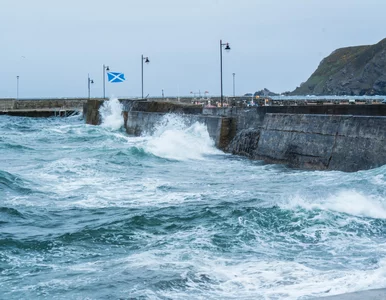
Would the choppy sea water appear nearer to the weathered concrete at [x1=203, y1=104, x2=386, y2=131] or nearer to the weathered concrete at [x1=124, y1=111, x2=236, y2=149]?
the weathered concrete at [x1=203, y1=104, x2=386, y2=131]

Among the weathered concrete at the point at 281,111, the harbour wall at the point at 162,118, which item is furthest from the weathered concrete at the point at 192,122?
the weathered concrete at the point at 281,111

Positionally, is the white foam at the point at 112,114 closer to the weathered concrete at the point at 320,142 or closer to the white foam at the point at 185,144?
the white foam at the point at 185,144

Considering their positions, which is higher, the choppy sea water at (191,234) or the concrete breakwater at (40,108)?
the concrete breakwater at (40,108)

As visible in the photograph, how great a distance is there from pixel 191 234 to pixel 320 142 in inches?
319

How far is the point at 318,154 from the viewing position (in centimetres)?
1603

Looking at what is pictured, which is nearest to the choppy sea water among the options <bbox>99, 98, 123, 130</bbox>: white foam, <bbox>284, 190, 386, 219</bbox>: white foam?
<bbox>284, 190, 386, 219</bbox>: white foam

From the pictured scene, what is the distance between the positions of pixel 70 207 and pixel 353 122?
25.1 ft

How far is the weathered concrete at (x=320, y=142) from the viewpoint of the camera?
14266 mm

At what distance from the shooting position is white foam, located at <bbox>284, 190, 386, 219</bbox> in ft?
32.6

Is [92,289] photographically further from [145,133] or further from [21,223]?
[145,133]

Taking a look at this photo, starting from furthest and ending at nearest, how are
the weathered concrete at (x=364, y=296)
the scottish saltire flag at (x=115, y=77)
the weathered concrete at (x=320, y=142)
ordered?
the scottish saltire flag at (x=115, y=77) < the weathered concrete at (x=320, y=142) < the weathered concrete at (x=364, y=296)

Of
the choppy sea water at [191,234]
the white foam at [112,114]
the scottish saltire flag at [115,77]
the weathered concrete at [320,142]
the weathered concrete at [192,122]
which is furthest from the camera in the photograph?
the scottish saltire flag at [115,77]

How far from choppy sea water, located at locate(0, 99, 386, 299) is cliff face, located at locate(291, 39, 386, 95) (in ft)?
255

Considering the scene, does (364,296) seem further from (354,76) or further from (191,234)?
(354,76)
